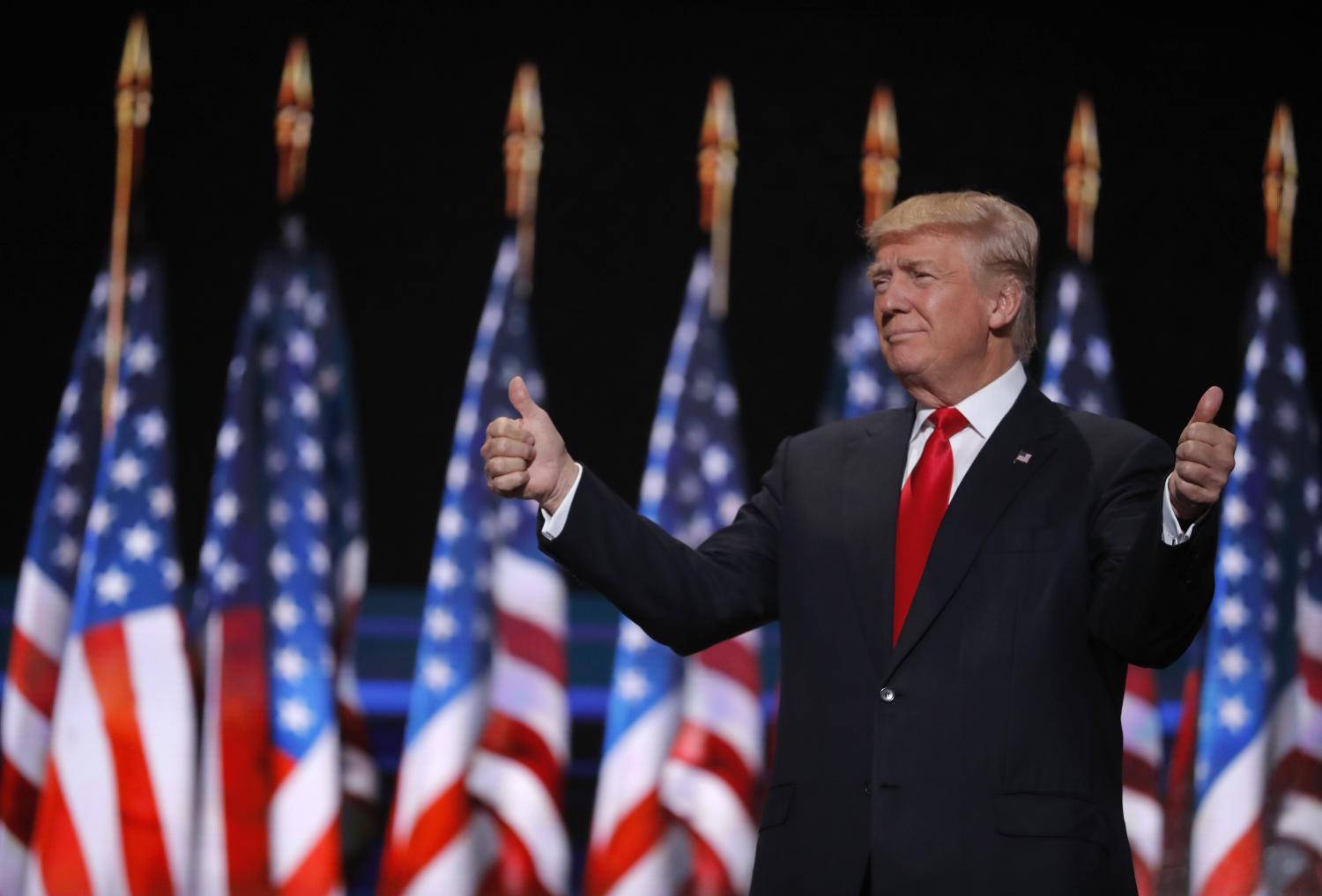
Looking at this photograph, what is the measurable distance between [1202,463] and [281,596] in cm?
323

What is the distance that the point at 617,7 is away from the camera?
424cm

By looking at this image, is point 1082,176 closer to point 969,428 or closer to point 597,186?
point 597,186

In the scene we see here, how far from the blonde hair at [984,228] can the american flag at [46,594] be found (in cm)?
295

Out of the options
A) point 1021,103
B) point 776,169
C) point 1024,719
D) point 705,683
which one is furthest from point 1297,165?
point 1024,719

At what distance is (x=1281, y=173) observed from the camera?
4.40 m

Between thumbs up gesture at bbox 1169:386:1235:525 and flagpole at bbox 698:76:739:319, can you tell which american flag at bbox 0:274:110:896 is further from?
thumbs up gesture at bbox 1169:386:1235:525

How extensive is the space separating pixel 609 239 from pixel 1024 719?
2994mm

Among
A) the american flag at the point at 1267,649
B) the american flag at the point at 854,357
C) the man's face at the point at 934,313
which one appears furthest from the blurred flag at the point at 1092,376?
the man's face at the point at 934,313

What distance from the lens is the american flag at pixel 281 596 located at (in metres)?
3.88

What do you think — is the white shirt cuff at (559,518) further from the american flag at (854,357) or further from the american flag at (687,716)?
the american flag at (854,357)

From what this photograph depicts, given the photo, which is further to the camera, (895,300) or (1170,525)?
(895,300)

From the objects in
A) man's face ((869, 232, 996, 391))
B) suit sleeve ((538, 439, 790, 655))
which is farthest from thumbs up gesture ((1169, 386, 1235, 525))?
suit sleeve ((538, 439, 790, 655))

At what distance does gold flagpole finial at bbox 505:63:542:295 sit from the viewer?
13.9ft

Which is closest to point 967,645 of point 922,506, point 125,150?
point 922,506
